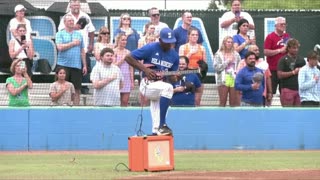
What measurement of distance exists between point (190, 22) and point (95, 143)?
3402 millimetres

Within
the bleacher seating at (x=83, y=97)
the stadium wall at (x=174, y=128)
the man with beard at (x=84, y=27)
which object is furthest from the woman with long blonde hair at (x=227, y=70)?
the man with beard at (x=84, y=27)

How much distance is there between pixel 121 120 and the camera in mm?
15156

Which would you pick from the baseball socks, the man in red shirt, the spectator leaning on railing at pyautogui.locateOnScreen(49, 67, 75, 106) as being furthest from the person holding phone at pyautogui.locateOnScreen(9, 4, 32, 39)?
the baseball socks

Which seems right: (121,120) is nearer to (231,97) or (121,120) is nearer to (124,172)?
(231,97)

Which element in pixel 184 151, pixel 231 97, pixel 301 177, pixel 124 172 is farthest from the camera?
pixel 231 97

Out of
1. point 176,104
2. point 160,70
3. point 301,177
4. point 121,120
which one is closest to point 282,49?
point 176,104

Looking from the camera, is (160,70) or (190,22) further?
(190,22)

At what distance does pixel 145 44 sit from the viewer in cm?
1509

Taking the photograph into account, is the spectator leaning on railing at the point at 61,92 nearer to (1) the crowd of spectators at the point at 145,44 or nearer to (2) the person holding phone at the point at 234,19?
(1) the crowd of spectators at the point at 145,44

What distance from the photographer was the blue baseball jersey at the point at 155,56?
10.8m

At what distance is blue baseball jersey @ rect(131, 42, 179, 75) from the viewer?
1079 centimetres

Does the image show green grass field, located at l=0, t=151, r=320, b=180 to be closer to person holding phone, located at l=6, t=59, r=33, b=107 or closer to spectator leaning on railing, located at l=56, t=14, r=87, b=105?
person holding phone, located at l=6, t=59, r=33, b=107

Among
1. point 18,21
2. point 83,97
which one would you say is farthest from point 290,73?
point 18,21

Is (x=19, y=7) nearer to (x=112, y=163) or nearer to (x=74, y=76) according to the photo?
(x=74, y=76)
